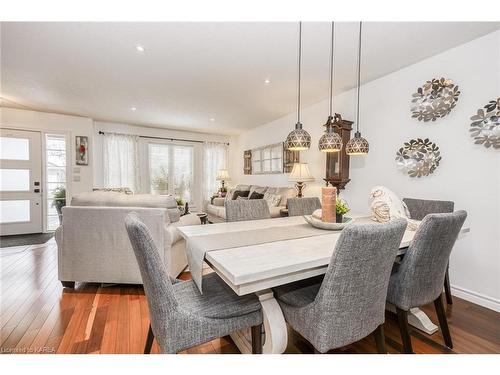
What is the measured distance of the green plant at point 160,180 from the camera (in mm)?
5992

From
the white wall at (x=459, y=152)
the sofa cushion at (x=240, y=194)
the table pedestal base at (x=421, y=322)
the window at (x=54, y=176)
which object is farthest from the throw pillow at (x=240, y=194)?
the table pedestal base at (x=421, y=322)

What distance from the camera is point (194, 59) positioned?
2.61 meters

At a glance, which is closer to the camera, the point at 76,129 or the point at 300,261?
the point at 300,261

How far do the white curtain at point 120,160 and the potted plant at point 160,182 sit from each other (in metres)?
0.43

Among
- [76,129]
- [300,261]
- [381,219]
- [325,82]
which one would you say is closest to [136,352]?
[300,261]

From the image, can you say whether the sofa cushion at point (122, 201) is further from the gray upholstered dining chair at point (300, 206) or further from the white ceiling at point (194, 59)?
the white ceiling at point (194, 59)

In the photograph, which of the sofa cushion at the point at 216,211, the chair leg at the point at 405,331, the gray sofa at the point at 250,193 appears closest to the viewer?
the chair leg at the point at 405,331

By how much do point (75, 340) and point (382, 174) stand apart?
135 inches

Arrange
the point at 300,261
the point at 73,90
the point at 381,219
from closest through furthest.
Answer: the point at 300,261 < the point at 381,219 < the point at 73,90

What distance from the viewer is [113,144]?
5.45 m

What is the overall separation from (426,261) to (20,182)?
6.35 m

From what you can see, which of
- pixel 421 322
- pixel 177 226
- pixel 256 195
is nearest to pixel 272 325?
pixel 421 322

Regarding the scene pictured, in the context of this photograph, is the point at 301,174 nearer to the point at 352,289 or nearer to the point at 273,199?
the point at 273,199
